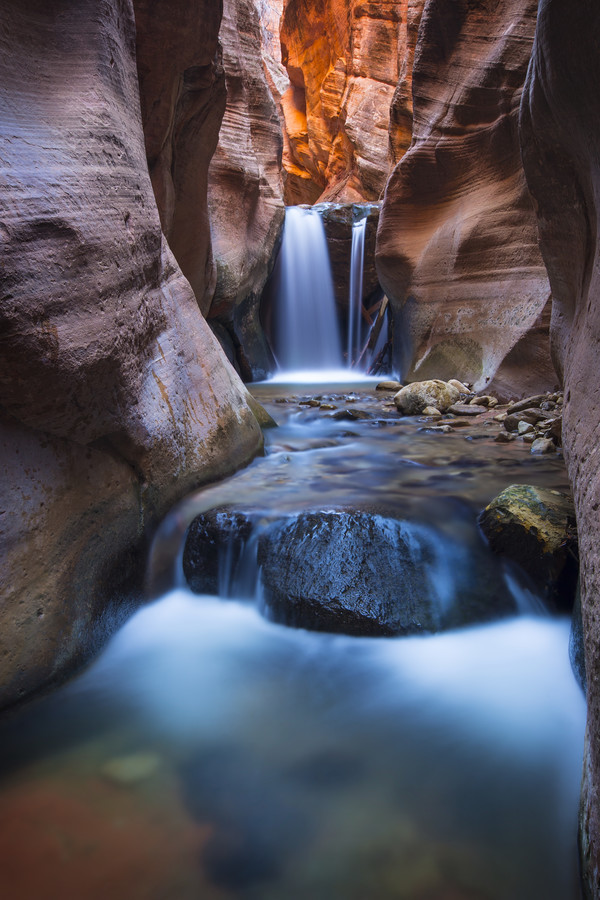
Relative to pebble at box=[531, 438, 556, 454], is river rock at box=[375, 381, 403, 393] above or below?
below

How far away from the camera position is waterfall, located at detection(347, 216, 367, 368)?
13602 mm

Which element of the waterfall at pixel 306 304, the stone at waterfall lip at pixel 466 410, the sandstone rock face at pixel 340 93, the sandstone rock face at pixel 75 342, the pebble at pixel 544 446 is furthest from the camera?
the sandstone rock face at pixel 340 93

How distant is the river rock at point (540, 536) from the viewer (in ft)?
8.57

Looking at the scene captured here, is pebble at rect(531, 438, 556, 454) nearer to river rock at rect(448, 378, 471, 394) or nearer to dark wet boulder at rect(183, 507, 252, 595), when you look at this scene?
dark wet boulder at rect(183, 507, 252, 595)

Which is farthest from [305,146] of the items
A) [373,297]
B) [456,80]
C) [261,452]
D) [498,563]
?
[498,563]

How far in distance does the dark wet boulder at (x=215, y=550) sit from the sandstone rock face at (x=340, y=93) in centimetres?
1661

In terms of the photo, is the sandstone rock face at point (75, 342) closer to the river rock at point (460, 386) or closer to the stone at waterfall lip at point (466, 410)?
the stone at waterfall lip at point (466, 410)

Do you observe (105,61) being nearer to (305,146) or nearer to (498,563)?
(498,563)

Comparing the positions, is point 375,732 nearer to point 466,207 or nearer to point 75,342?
point 75,342

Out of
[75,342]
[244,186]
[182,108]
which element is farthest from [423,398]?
[244,186]

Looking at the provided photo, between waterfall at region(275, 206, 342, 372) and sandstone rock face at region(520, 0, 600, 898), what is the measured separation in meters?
10.6

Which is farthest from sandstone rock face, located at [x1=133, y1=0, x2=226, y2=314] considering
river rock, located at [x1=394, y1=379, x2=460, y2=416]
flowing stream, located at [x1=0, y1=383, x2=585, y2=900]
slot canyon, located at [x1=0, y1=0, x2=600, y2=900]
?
flowing stream, located at [x1=0, y1=383, x2=585, y2=900]

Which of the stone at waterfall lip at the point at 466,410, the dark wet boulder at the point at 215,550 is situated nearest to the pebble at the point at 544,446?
the stone at waterfall lip at the point at 466,410

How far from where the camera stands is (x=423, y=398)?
682 cm
